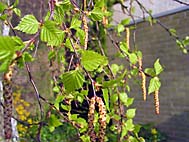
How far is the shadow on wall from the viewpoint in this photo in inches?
215

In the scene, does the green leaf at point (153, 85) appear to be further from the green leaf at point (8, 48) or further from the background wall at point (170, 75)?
the background wall at point (170, 75)

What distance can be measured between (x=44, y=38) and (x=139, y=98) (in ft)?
18.3

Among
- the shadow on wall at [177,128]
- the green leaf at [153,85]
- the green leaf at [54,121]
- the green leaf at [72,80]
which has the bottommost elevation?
the shadow on wall at [177,128]

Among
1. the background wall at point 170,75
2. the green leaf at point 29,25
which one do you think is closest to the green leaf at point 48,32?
the green leaf at point 29,25

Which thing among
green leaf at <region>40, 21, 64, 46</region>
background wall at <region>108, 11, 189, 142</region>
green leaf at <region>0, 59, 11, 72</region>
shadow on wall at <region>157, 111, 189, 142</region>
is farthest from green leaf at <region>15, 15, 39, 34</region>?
shadow on wall at <region>157, 111, 189, 142</region>

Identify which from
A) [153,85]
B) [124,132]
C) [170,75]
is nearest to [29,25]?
[153,85]

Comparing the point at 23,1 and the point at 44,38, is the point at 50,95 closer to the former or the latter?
the point at 23,1

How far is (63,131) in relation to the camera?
649cm

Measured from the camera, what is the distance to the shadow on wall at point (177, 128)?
5.47 metres

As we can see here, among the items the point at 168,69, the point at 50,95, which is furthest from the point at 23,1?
the point at 168,69

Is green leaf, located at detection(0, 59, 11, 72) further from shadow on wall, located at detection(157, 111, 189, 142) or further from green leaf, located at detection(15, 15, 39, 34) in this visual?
shadow on wall, located at detection(157, 111, 189, 142)

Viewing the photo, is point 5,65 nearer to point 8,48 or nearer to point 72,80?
point 8,48

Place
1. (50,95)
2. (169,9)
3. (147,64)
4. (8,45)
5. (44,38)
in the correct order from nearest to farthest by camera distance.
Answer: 1. (8,45)
2. (44,38)
3. (169,9)
4. (147,64)
5. (50,95)

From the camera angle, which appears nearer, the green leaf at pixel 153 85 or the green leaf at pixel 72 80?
the green leaf at pixel 72 80
